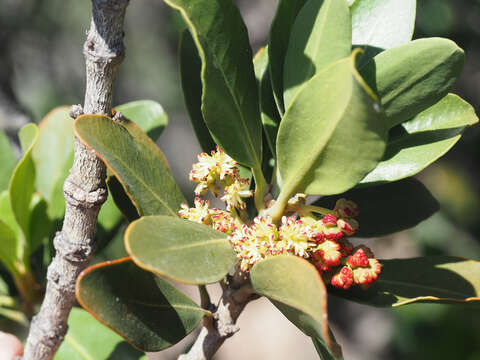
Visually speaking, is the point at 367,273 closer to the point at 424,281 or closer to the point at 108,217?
the point at 424,281

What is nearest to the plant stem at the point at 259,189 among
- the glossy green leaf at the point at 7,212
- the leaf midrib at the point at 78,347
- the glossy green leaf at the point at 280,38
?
the glossy green leaf at the point at 280,38

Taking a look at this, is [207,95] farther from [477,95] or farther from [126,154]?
[477,95]

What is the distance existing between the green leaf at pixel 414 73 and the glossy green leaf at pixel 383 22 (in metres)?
0.12

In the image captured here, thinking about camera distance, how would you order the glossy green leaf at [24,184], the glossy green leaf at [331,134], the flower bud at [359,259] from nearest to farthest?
the glossy green leaf at [331,134], the flower bud at [359,259], the glossy green leaf at [24,184]

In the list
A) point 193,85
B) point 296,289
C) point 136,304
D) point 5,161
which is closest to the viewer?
point 296,289

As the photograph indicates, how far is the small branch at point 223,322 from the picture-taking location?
923 mm

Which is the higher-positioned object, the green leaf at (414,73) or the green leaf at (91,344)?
the green leaf at (414,73)

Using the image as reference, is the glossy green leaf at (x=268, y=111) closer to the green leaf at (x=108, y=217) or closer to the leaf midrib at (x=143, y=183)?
the leaf midrib at (x=143, y=183)

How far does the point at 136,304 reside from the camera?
77 cm

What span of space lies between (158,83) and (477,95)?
228 centimetres

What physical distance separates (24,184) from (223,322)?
52cm

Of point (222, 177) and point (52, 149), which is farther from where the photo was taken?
point (52, 149)

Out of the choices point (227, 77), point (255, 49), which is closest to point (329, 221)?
point (227, 77)

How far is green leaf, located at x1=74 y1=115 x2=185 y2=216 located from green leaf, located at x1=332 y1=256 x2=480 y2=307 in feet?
1.15
